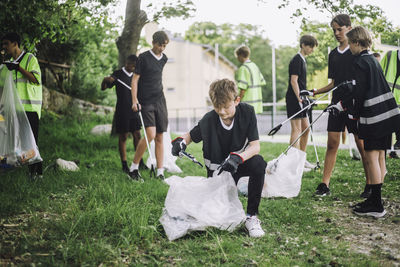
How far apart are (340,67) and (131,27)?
211 inches

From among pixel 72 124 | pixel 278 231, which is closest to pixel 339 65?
pixel 278 231

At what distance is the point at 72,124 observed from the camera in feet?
33.8

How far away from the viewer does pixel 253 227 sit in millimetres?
3277

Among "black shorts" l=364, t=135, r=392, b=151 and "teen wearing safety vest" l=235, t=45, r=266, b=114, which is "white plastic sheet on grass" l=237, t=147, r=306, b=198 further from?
"teen wearing safety vest" l=235, t=45, r=266, b=114

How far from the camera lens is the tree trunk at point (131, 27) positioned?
28.1ft

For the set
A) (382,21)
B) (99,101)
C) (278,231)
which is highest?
(382,21)

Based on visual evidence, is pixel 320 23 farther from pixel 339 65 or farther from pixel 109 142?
pixel 109 142

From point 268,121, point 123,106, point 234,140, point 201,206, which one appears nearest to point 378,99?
point 234,140

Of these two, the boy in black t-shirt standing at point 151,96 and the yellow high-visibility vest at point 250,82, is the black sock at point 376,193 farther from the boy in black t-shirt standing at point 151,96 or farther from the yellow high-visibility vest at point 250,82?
the yellow high-visibility vest at point 250,82

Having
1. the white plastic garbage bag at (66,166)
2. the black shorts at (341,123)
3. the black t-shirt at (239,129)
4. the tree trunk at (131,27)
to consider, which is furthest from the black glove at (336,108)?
the tree trunk at (131,27)

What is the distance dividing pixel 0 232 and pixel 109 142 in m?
5.44

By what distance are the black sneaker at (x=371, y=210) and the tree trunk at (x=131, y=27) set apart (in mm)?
6399

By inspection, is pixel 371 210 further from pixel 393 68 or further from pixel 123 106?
pixel 123 106

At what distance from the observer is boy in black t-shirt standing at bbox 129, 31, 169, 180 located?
546 centimetres
